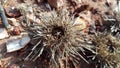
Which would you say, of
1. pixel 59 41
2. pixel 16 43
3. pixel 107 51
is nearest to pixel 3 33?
pixel 16 43

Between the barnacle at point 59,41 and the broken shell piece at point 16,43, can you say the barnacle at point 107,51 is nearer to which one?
the barnacle at point 59,41

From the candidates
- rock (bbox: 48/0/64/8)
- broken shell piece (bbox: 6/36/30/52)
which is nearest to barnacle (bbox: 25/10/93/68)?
broken shell piece (bbox: 6/36/30/52)

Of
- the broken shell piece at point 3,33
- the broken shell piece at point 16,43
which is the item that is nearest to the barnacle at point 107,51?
the broken shell piece at point 16,43

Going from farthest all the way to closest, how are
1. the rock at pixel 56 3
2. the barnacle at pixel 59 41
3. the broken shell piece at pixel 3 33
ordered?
1. the rock at pixel 56 3
2. the broken shell piece at pixel 3 33
3. the barnacle at pixel 59 41

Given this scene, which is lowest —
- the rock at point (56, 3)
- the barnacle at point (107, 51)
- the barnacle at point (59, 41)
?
the barnacle at point (107, 51)

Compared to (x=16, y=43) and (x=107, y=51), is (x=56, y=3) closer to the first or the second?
(x=16, y=43)

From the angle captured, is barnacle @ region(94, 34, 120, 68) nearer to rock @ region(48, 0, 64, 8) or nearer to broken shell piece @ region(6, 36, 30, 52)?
rock @ region(48, 0, 64, 8)

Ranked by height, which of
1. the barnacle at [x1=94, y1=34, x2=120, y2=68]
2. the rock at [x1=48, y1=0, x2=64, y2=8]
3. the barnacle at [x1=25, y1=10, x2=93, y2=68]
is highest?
the rock at [x1=48, y1=0, x2=64, y2=8]
